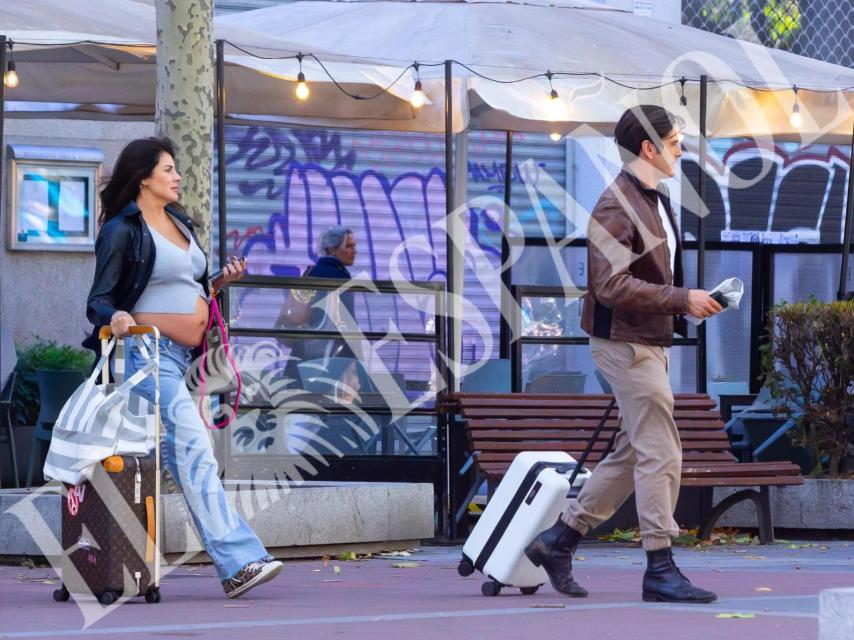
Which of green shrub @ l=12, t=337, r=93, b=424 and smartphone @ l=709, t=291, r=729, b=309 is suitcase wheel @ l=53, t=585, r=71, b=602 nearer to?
smartphone @ l=709, t=291, r=729, b=309

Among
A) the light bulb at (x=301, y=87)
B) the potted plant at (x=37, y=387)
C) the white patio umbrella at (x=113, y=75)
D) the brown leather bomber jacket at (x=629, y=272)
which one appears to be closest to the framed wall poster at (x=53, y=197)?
the potted plant at (x=37, y=387)

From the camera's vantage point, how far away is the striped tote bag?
6000 mm

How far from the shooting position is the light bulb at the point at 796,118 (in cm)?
1073

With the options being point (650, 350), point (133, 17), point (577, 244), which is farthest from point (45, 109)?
point (650, 350)

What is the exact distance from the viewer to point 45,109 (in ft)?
37.0

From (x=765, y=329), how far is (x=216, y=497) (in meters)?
5.61

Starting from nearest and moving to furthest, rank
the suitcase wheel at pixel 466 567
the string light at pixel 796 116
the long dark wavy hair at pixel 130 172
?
the long dark wavy hair at pixel 130 172 < the suitcase wheel at pixel 466 567 < the string light at pixel 796 116

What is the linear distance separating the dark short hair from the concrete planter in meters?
4.43

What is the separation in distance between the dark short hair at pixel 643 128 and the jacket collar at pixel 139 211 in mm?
1726

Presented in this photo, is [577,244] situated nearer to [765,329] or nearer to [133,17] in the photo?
[765,329]

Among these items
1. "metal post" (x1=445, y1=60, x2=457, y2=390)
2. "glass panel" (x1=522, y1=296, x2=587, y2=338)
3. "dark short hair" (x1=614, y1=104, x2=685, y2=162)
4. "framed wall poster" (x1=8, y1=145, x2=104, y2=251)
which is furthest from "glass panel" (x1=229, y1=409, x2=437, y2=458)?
"framed wall poster" (x1=8, y1=145, x2=104, y2=251)

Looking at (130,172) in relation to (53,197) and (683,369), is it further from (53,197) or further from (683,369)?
(53,197)

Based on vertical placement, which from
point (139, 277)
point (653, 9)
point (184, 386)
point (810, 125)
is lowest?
point (184, 386)

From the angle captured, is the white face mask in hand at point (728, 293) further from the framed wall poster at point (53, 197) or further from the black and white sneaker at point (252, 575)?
the framed wall poster at point (53, 197)
